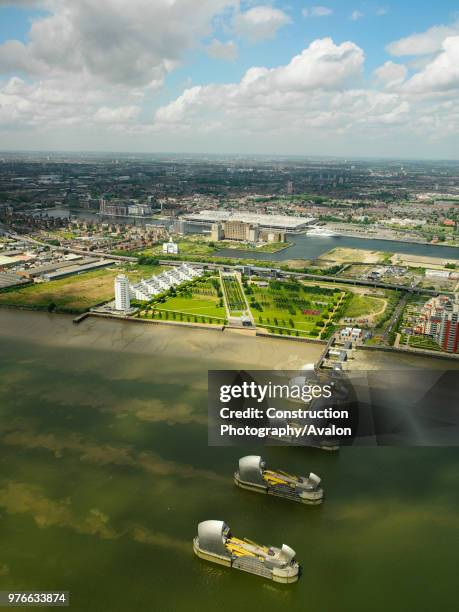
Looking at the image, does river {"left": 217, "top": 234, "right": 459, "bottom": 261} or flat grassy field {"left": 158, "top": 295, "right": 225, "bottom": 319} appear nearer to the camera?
flat grassy field {"left": 158, "top": 295, "right": 225, "bottom": 319}

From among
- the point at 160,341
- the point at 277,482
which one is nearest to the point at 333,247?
the point at 160,341

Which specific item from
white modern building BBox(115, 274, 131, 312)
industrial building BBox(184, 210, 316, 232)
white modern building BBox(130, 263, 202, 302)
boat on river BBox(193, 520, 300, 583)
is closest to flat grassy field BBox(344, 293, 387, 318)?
white modern building BBox(130, 263, 202, 302)

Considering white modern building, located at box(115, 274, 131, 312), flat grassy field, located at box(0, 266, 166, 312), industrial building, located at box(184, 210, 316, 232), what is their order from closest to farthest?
white modern building, located at box(115, 274, 131, 312), flat grassy field, located at box(0, 266, 166, 312), industrial building, located at box(184, 210, 316, 232)

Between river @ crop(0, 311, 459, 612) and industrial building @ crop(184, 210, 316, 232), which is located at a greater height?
industrial building @ crop(184, 210, 316, 232)

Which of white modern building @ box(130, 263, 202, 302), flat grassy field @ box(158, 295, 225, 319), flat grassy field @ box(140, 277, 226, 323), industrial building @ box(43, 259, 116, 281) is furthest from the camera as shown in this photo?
industrial building @ box(43, 259, 116, 281)

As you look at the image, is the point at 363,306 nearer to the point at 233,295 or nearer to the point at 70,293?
the point at 233,295

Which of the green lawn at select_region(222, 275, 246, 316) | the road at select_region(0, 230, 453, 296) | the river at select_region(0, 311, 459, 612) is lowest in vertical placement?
the river at select_region(0, 311, 459, 612)

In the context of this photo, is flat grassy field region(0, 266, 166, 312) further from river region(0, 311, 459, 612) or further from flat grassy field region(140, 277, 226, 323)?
river region(0, 311, 459, 612)

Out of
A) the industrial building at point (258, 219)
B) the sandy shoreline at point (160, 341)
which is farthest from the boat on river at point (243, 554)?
A: the industrial building at point (258, 219)
